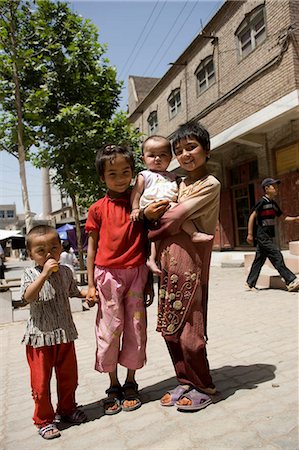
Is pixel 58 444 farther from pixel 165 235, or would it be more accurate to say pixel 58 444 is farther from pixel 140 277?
pixel 165 235

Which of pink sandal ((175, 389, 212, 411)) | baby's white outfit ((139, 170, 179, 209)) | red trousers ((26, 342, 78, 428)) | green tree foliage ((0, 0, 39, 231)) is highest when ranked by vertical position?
green tree foliage ((0, 0, 39, 231))

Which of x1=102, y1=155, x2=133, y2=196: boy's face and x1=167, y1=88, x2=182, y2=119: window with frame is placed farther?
x1=167, y1=88, x2=182, y2=119: window with frame

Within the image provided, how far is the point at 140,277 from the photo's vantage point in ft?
8.13

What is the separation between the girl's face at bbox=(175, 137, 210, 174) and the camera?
2416 millimetres

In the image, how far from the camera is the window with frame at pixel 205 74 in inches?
544

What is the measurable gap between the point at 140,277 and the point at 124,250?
21cm

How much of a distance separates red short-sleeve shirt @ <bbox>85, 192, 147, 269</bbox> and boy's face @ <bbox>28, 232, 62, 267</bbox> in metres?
0.31

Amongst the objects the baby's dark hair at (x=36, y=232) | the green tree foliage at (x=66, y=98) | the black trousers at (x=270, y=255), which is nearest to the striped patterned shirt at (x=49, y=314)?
the baby's dark hair at (x=36, y=232)

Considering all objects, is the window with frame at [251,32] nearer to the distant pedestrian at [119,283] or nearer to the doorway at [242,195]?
the doorway at [242,195]

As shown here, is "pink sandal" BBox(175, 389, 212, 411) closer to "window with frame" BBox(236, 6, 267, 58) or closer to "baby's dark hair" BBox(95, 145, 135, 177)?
"baby's dark hair" BBox(95, 145, 135, 177)

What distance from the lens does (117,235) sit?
8.02 ft

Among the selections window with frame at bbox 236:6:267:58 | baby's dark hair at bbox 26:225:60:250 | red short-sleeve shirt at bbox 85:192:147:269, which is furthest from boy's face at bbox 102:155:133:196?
window with frame at bbox 236:6:267:58

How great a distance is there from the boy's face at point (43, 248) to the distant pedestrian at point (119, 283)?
0.32m

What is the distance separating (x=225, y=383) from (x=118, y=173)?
174 centimetres
